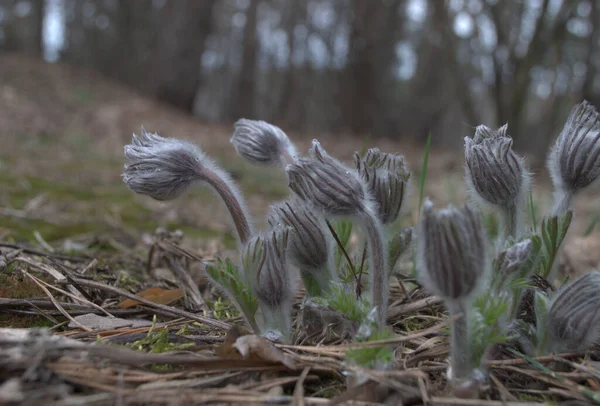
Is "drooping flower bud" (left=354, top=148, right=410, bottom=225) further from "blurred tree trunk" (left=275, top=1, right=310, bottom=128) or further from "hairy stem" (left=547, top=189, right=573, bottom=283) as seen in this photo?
"blurred tree trunk" (left=275, top=1, right=310, bottom=128)

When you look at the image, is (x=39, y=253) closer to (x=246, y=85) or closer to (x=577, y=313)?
(x=577, y=313)

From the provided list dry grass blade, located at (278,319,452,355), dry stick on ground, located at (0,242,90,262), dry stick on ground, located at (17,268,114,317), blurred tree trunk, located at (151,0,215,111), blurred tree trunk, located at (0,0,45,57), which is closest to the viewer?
dry grass blade, located at (278,319,452,355)

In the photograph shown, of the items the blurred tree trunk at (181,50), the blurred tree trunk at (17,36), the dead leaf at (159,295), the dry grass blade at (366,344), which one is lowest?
the dry grass blade at (366,344)

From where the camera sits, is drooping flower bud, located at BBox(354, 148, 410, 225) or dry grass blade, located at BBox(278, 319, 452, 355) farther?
drooping flower bud, located at BBox(354, 148, 410, 225)

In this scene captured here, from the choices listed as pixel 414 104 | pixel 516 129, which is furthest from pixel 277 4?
pixel 516 129

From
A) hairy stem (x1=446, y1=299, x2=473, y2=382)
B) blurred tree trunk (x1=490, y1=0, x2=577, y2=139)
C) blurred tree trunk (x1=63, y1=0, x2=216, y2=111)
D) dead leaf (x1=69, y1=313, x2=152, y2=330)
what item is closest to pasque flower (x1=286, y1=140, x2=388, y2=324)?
hairy stem (x1=446, y1=299, x2=473, y2=382)

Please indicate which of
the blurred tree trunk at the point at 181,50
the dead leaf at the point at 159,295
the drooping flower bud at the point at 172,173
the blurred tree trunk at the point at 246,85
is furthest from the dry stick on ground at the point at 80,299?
the blurred tree trunk at the point at 246,85

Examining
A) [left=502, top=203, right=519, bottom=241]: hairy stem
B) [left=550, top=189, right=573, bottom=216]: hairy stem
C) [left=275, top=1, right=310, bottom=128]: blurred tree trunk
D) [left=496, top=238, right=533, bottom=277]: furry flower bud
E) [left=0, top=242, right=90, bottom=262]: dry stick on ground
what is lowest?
[left=0, top=242, right=90, bottom=262]: dry stick on ground

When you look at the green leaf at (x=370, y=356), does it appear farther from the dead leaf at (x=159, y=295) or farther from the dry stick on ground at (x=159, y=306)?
the dead leaf at (x=159, y=295)
